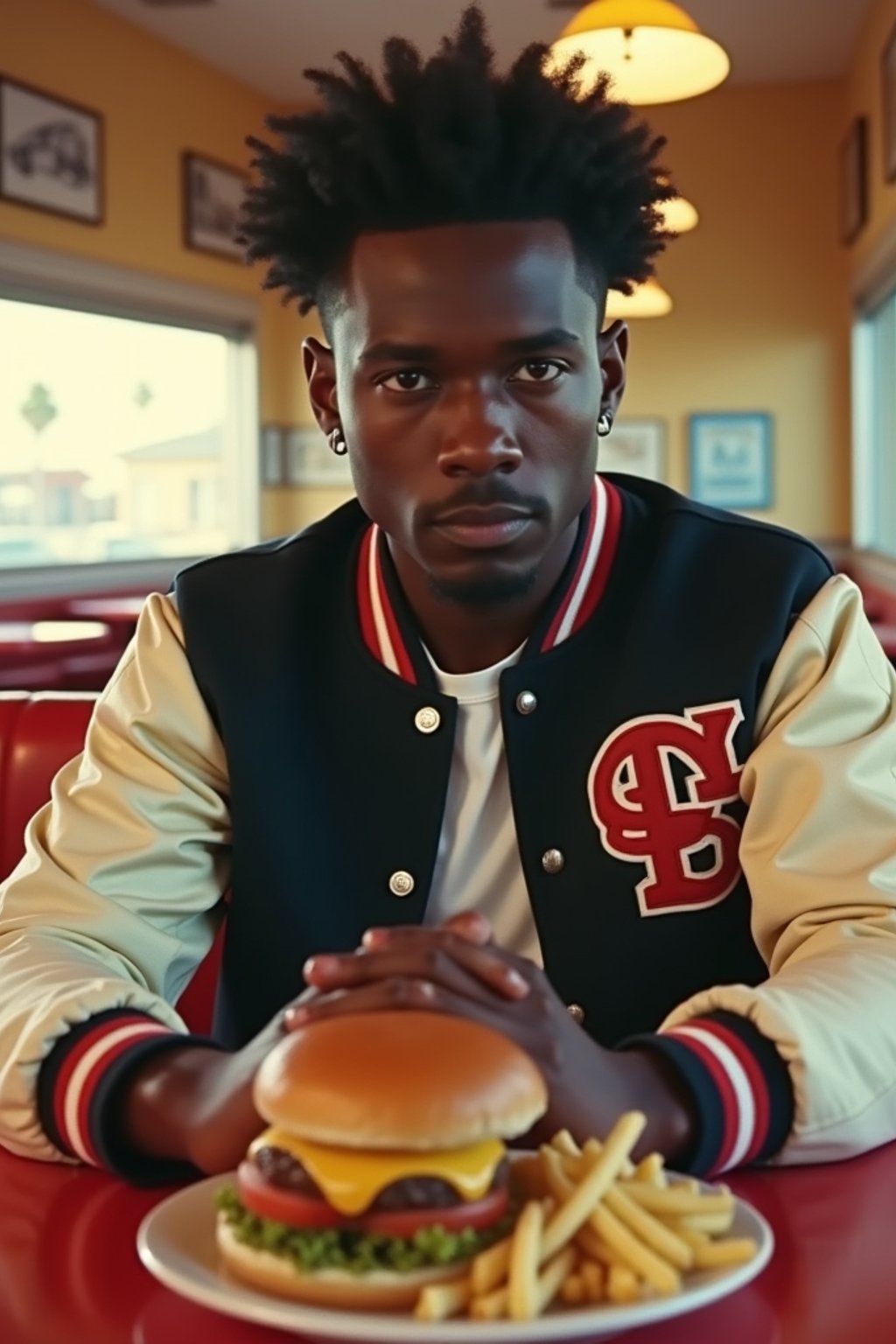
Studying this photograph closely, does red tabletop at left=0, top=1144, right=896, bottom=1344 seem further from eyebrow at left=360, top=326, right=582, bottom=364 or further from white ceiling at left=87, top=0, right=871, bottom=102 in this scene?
white ceiling at left=87, top=0, right=871, bottom=102

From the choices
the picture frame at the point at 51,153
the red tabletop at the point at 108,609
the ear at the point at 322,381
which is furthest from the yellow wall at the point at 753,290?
the ear at the point at 322,381

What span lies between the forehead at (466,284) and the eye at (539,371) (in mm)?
26

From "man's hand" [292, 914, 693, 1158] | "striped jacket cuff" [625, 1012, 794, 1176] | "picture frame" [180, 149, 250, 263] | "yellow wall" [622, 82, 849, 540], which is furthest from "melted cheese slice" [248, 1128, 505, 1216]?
"yellow wall" [622, 82, 849, 540]

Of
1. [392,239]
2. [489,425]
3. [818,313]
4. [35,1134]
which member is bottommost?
[35,1134]

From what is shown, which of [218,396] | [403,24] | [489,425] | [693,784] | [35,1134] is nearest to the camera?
[35,1134]

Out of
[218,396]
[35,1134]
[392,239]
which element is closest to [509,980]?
[35,1134]

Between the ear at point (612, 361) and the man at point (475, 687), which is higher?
the ear at point (612, 361)

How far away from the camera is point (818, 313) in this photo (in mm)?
8281

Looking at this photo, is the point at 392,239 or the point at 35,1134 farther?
the point at 392,239

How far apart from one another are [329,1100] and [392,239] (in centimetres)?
77

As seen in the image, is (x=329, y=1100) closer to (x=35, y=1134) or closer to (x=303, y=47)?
(x=35, y=1134)

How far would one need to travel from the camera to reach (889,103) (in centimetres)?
621

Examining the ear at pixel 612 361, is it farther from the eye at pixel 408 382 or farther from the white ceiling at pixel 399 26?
the white ceiling at pixel 399 26

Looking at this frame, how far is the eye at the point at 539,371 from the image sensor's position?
1256 mm
